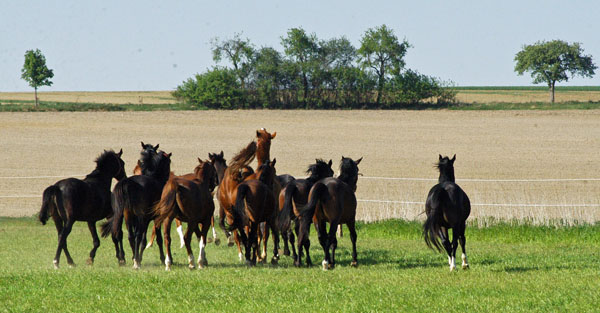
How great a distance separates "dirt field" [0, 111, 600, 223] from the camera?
28188mm

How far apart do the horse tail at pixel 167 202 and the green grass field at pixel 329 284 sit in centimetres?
94

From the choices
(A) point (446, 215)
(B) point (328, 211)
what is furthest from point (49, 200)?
(A) point (446, 215)

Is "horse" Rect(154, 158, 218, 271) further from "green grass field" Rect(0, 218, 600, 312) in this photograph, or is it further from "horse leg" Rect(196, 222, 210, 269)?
"green grass field" Rect(0, 218, 600, 312)

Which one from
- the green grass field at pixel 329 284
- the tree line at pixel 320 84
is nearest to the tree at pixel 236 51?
the tree line at pixel 320 84

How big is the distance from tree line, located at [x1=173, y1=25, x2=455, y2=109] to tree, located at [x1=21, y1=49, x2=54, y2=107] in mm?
14839

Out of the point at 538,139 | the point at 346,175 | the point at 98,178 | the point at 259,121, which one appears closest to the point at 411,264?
the point at 346,175

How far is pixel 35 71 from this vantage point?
245 ft

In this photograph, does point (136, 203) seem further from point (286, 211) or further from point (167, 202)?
point (286, 211)

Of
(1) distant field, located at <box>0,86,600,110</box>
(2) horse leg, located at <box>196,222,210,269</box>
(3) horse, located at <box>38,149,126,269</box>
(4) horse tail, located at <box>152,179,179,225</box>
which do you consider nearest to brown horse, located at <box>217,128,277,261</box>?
(2) horse leg, located at <box>196,222,210,269</box>

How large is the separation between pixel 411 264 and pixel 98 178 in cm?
585

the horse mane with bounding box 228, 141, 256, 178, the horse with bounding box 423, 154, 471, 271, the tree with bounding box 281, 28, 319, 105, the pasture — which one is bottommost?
the pasture

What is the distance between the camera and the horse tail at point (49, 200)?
43.3 feet

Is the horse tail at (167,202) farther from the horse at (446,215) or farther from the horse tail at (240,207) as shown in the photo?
the horse at (446,215)

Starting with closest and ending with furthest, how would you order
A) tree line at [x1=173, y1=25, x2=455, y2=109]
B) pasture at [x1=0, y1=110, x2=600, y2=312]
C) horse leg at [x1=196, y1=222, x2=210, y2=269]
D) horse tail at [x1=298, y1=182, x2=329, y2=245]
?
pasture at [x1=0, y1=110, x2=600, y2=312]
horse tail at [x1=298, y1=182, x2=329, y2=245]
horse leg at [x1=196, y1=222, x2=210, y2=269]
tree line at [x1=173, y1=25, x2=455, y2=109]
